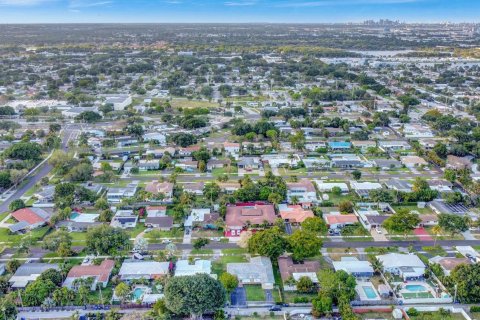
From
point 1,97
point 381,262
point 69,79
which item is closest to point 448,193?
point 381,262

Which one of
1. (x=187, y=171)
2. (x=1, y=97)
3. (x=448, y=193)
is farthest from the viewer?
(x=1, y=97)

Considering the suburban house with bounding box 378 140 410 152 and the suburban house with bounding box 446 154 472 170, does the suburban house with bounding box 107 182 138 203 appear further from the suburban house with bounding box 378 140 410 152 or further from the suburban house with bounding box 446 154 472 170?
the suburban house with bounding box 446 154 472 170

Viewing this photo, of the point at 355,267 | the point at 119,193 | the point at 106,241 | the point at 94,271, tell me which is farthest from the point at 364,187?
the point at 94,271

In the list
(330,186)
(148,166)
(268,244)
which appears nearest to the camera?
(268,244)

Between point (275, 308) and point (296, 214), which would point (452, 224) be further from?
point (275, 308)

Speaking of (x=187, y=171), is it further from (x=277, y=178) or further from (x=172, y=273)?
(x=172, y=273)


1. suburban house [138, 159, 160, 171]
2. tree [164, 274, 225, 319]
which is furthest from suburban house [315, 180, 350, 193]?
tree [164, 274, 225, 319]

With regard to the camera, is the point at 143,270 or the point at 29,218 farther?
the point at 29,218
